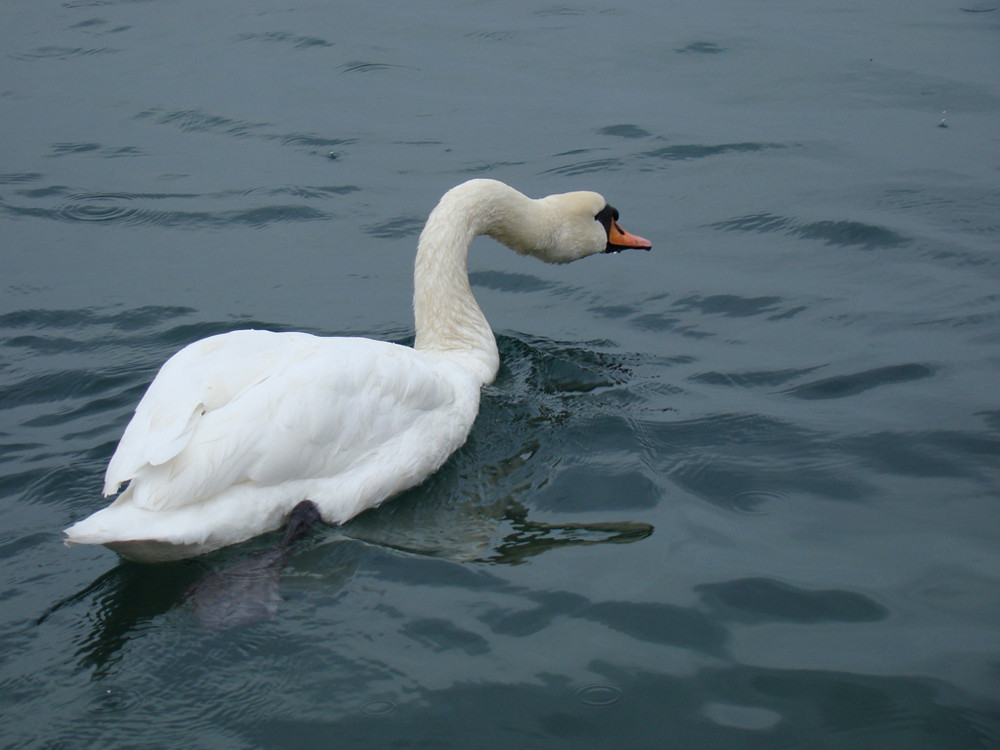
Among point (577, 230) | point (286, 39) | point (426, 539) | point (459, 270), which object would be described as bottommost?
point (426, 539)

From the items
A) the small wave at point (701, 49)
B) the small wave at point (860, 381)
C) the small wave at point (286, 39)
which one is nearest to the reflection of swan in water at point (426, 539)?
the small wave at point (860, 381)

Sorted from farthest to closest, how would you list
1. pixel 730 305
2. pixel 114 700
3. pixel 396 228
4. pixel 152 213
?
pixel 152 213, pixel 396 228, pixel 730 305, pixel 114 700

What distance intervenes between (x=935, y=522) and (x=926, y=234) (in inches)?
174

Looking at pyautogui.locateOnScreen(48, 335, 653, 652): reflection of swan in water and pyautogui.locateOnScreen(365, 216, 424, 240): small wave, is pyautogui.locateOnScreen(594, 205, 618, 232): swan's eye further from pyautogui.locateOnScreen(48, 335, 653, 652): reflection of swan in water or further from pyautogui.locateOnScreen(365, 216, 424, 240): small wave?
pyautogui.locateOnScreen(365, 216, 424, 240): small wave

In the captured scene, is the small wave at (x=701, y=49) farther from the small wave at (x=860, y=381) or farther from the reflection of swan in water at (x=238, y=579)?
the reflection of swan in water at (x=238, y=579)

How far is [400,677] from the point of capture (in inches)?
156

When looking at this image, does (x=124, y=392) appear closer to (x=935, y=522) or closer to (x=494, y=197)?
(x=494, y=197)

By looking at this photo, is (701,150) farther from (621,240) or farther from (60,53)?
(60,53)

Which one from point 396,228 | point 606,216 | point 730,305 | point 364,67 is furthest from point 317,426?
point 364,67

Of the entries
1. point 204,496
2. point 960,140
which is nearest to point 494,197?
point 204,496

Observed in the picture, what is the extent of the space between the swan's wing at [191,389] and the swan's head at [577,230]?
8.40 feet

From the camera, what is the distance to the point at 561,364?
736cm

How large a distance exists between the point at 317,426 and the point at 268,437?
0.27 metres

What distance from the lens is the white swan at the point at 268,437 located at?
15.7ft
